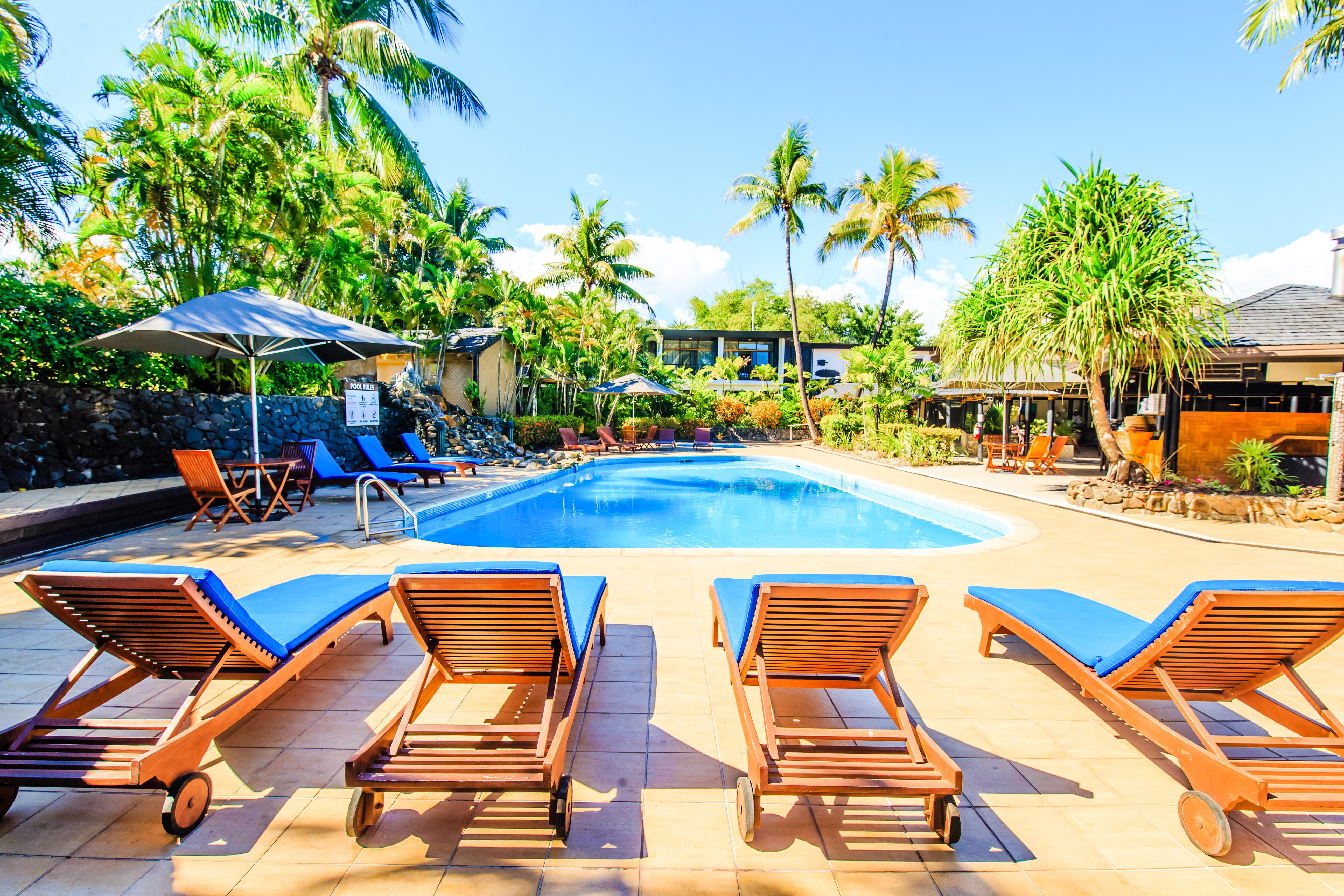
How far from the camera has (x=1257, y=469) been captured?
8.80 m

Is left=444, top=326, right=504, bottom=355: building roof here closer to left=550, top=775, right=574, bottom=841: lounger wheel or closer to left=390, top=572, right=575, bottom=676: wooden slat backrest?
left=390, top=572, right=575, bottom=676: wooden slat backrest

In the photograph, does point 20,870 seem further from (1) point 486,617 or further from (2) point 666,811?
(2) point 666,811

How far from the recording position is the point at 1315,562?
5871 mm

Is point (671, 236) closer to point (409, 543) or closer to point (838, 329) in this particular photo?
point (838, 329)

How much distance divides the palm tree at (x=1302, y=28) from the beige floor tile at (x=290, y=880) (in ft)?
54.9

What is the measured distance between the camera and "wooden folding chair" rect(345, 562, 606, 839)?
195cm

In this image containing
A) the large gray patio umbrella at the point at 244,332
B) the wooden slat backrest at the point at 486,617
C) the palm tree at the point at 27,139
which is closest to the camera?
the wooden slat backrest at the point at 486,617

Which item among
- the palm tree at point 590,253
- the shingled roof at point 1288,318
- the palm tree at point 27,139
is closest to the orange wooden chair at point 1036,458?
the shingled roof at point 1288,318

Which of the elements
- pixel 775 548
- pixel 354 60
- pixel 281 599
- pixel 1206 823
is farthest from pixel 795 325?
pixel 1206 823

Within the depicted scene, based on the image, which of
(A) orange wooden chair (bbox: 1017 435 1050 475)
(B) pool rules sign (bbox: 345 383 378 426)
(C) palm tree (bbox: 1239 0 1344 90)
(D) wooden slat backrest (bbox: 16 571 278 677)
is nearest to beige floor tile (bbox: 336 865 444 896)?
(D) wooden slat backrest (bbox: 16 571 278 677)

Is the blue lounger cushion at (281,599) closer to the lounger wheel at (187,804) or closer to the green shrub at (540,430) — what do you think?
the lounger wheel at (187,804)

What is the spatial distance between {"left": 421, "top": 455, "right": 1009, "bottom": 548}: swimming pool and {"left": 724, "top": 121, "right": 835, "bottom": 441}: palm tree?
10.5 meters

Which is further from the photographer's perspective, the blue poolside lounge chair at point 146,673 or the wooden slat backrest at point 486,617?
the wooden slat backrest at point 486,617

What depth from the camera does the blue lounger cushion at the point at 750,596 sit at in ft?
7.80
